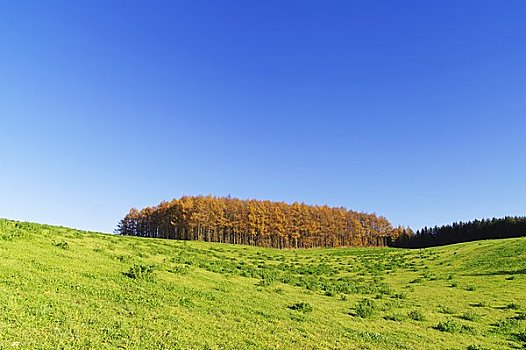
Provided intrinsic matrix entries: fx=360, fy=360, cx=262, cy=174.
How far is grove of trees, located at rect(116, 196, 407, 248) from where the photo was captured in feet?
447

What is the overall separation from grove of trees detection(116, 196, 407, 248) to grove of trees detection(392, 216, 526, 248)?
672 inches

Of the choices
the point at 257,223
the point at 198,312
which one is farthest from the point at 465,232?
the point at 198,312

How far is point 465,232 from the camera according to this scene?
5748 inches

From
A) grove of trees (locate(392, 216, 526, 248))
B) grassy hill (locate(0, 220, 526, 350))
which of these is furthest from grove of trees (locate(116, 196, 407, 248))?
grassy hill (locate(0, 220, 526, 350))

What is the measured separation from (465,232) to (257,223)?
279 feet

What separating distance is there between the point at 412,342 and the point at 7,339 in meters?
15.1

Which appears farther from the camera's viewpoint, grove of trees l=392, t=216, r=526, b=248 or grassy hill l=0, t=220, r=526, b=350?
grove of trees l=392, t=216, r=526, b=248

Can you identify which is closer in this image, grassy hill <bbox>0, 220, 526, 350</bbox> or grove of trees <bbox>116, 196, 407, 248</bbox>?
grassy hill <bbox>0, 220, 526, 350</bbox>


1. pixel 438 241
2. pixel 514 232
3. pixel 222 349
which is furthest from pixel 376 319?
pixel 438 241

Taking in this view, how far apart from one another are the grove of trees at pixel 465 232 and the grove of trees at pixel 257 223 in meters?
17.1

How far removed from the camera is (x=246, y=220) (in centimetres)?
13888

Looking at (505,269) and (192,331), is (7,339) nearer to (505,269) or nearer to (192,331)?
(192,331)

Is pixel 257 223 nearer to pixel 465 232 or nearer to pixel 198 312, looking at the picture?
pixel 465 232

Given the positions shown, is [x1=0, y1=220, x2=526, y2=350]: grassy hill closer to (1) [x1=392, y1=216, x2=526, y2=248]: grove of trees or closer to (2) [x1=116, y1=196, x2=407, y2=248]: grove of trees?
(2) [x1=116, y1=196, x2=407, y2=248]: grove of trees
